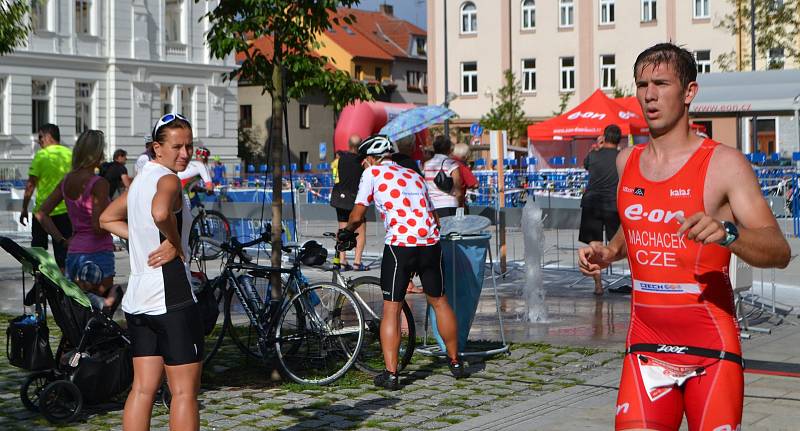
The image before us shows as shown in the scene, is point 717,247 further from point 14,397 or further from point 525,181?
point 525,181

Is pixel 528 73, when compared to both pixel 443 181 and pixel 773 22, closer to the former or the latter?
pixel 773 22

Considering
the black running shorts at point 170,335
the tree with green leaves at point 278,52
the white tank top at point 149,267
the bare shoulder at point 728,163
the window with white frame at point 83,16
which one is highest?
the window with white frame at point 83,16

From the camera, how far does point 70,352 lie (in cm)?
775

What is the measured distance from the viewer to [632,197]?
4301 millimetres

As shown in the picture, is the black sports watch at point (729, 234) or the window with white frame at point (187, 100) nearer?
the black sports watch at point (729, 234)

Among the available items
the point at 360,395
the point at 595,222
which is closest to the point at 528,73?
the point at 595,222

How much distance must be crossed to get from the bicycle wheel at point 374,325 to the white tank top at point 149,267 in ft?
10.5

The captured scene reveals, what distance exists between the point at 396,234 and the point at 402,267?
0.23m

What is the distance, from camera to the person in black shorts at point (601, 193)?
43.8ft

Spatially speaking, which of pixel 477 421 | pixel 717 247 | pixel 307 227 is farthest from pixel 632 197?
pixel 307 227

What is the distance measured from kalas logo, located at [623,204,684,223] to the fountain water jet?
7.61m

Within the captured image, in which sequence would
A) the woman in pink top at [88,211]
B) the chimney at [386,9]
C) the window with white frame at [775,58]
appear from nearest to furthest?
1. the woman in pink top at [88,211]
2. the window with white frame at [775,58]
3. the chimney at [386,9]

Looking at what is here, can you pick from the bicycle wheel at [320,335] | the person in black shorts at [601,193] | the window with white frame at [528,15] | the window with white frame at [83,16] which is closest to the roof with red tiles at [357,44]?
the window with white frame at [528,15]

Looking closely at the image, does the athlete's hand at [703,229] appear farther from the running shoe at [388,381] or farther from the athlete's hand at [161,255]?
the running shoe at [388,381]
